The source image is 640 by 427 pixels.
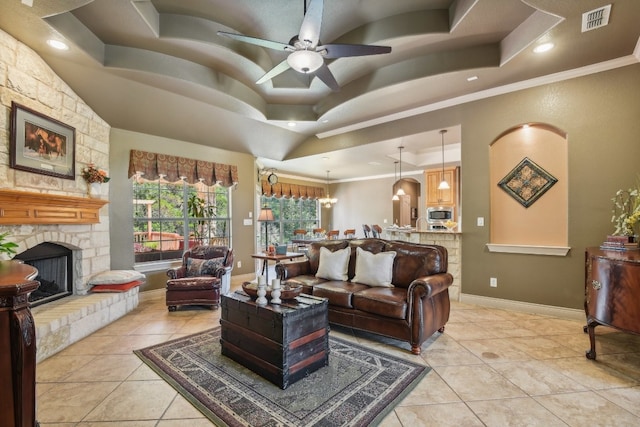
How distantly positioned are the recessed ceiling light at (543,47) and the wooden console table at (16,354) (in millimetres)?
4391

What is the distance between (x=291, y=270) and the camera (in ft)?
12.9

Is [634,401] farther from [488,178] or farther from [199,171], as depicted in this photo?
[199,171]

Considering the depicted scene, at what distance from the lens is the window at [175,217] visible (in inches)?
200

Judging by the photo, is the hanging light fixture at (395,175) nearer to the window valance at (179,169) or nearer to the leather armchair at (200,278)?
the window valance at (179,169)

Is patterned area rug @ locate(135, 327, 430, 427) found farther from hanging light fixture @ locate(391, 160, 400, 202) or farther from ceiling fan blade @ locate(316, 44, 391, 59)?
hanging light fixture @ locate(391, 160, 400, 202)

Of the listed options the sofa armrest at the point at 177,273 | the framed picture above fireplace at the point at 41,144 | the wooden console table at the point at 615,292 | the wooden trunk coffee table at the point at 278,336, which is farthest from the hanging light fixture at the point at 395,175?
the framed picture above fireplace at the point at 41,144

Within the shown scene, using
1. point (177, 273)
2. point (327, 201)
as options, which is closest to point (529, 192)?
point (177, 273)

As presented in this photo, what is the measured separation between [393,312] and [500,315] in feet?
6.29

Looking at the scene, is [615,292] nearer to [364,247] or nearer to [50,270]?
[364,247]

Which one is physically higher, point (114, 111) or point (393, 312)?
point (114, 111)

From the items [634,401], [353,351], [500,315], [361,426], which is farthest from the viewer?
[500,315]

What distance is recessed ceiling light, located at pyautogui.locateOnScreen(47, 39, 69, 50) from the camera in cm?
293

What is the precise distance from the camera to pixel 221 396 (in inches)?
81.1

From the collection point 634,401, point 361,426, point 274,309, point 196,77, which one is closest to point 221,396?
point 274,309
